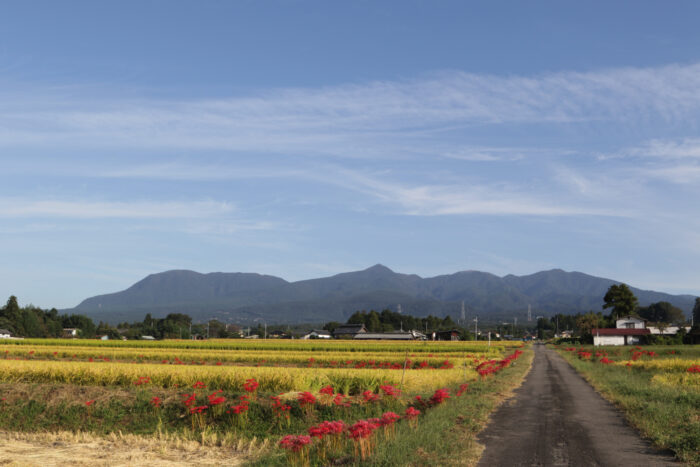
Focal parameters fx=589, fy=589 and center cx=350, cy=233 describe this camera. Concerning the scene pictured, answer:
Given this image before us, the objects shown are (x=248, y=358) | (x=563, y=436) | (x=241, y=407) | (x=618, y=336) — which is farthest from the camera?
(x=618, y=336)

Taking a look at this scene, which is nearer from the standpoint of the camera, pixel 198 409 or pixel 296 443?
pixel 296 443

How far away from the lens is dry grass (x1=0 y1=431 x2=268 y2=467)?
1516cm

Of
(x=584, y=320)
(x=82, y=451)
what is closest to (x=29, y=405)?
(x=82, y=451)

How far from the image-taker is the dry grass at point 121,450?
49.8ft

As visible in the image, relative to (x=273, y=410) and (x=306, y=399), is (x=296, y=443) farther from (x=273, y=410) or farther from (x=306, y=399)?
(x=273, y=410)

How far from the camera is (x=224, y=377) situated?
27.6 m

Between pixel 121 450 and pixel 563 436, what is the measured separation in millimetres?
12557

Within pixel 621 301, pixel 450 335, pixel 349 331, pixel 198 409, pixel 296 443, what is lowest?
pixel 450 335

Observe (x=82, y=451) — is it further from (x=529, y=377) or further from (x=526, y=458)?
(x=529, y=377)

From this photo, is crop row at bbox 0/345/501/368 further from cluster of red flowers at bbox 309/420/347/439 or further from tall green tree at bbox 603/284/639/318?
→ tall green tree at bbox 603/284/639/318

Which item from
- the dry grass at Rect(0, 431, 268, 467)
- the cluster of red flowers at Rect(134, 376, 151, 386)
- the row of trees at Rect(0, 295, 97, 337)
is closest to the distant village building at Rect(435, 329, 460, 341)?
the row of trees at Rect(0, 295, 97, 337)

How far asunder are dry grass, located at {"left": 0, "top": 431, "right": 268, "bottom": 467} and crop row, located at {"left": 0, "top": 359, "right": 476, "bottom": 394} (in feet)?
25.7

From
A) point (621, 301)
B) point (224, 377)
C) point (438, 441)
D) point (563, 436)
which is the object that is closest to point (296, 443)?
point (438, 441)

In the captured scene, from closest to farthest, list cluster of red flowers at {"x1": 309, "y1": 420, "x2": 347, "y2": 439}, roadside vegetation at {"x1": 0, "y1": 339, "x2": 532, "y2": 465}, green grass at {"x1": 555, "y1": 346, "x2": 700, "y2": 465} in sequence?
cluster of red flowers at {"x1": 309, "y1": 420, "x2": 347, "y2": 439} → roadside vegetation at {"x1": 0, "y1": 339, "x2": 532, "y2": 465} → green grass at {"x1": 555, "y1": 346, "x2": 700, "y2": 465}
